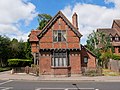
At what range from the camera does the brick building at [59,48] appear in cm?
3300

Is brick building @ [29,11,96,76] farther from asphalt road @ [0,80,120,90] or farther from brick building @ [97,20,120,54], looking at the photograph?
brick building @ [97,20,120,54]

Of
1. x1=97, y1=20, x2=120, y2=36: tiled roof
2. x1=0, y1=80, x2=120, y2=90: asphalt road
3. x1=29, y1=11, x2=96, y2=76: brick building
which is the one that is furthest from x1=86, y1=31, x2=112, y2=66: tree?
x1=0, y1=80, x2=120, y2=90: asphalt road

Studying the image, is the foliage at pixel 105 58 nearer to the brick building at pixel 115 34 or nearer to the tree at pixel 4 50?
the brick building at pixel 115 34

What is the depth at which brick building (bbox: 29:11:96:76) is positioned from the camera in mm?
33000

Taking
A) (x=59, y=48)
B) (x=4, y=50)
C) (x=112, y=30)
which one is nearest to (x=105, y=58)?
(x=59, y=48)

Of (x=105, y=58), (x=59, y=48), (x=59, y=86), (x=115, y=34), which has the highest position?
(x=115, y=34)

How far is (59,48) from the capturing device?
33.2 m

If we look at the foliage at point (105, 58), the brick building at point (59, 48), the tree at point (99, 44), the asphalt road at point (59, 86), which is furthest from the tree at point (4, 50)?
the asphalt road at point (59, 86)

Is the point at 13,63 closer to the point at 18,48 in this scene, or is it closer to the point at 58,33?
the point at 58,33

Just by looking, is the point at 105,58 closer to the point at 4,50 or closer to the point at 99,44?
the point at 99,44

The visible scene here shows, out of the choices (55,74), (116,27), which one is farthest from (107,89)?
(116,27)

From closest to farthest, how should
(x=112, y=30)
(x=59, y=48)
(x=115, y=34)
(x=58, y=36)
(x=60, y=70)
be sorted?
(x=60, y=70), (x=59, y=48), (x=58, y=36), (x=115, y=34), (x=112, y=30)

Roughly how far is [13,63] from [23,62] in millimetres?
3303

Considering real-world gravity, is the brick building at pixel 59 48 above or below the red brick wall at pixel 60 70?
above
